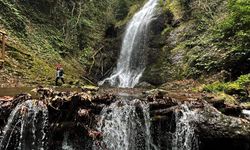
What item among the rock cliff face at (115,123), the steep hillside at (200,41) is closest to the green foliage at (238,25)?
the steep hillside at (200,41)

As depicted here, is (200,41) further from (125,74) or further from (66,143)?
(66,143)

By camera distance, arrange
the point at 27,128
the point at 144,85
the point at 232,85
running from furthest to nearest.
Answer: the point at 144,85
the point at 232,85
the point at 27,128

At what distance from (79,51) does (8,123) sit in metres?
17.6

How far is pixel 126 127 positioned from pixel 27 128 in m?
2.69

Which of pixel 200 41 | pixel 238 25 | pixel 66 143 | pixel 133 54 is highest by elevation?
pixel 133 54

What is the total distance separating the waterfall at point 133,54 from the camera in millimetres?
23391

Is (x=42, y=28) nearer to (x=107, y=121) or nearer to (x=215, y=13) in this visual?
(x=215, y=13)

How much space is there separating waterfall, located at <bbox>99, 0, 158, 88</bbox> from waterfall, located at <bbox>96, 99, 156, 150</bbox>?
40.7 ft

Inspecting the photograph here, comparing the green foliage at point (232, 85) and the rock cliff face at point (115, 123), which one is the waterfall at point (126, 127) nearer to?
the rock cliff face at point (115, 123)

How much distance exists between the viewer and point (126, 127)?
376 inches

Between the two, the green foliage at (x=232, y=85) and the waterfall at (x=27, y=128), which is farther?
the green foliage at (x=232, y=85)

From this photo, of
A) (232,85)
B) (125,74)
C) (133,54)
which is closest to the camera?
(232,85)

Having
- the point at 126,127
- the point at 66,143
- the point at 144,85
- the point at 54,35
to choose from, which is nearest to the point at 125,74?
the point at 144,85

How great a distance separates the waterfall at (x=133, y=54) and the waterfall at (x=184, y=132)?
1253 centimetres
